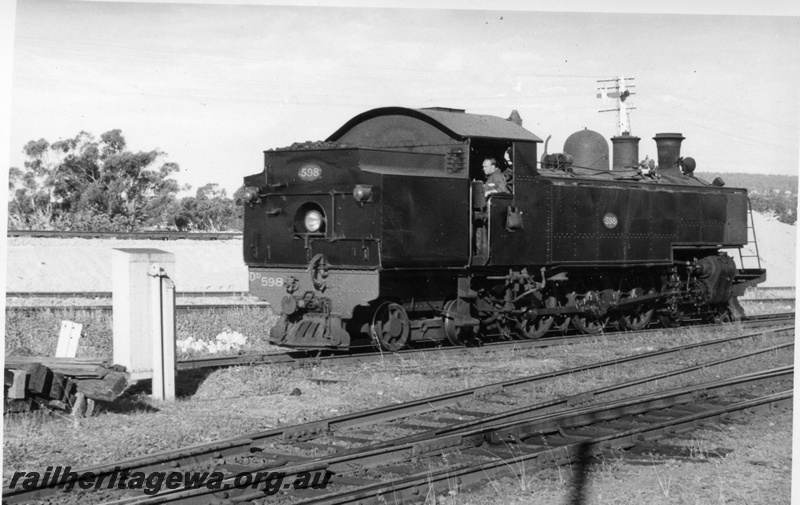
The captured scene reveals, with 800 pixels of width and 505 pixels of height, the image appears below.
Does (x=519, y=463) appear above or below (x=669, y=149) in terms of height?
below

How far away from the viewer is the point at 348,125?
43.1ft

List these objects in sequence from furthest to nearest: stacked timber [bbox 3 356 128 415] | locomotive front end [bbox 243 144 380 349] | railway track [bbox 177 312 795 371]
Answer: locomotive front end [bbox 243 144 380 349], railway track [bbox 177 312 795 371], stacked timber [bbox 3 356 128 415]

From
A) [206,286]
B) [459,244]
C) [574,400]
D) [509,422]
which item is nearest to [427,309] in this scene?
[459,244]

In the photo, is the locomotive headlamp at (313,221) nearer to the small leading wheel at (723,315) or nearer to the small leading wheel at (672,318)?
the small leading wheel at (672,318)

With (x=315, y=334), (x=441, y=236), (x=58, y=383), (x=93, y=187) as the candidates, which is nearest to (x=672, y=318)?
(x=441, y=236)

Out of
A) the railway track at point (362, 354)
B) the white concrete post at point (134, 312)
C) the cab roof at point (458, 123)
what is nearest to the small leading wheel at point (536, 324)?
the railway track at point (362, 354)

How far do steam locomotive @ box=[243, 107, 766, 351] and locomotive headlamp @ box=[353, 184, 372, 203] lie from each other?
14 millimetres

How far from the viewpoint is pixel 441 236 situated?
11.9 metres

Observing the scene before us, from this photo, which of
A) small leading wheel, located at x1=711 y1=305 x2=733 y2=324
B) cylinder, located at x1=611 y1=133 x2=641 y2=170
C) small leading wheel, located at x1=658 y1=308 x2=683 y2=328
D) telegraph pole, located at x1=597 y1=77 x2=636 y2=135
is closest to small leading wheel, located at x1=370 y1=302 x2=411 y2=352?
telegraph pole, located at x1=597 y1=77 x2=636 y2=135

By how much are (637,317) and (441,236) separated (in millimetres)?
5490

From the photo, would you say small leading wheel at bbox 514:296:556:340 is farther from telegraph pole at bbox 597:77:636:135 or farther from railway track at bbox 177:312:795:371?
telegraph pole at bbox 597:77:636:135

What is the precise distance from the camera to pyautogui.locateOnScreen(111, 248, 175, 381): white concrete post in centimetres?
882

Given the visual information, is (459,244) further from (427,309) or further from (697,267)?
(697,267)

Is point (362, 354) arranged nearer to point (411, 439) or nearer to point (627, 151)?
point (411, 439)
